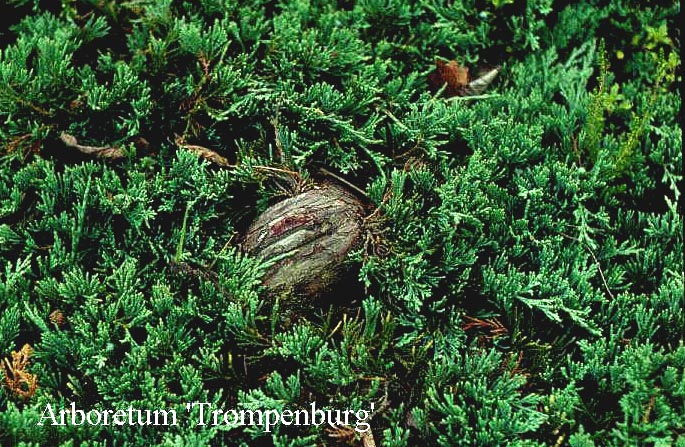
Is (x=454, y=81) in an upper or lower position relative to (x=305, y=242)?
upper

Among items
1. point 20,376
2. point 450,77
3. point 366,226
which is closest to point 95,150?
point 20,376

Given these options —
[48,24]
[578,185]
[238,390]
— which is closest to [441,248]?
[578,185]

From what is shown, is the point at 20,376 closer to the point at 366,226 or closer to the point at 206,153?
the point at 206,153

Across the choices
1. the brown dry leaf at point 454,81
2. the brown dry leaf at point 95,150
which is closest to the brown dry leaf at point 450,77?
the brown dry leaf at point 454,81

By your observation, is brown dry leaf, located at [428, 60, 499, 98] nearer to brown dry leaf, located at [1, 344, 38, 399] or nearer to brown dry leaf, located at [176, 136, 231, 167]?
brown dry leaf, located at [176, 136, 231, 167]

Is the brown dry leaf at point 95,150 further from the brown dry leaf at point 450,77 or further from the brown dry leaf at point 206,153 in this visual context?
the brown dry leaf at point 450,77
